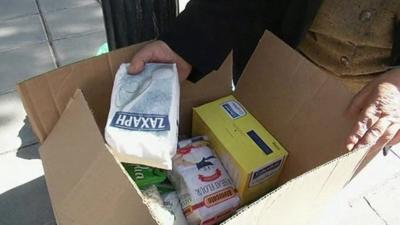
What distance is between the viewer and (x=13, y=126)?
5.67ft

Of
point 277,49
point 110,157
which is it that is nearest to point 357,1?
point 277,49

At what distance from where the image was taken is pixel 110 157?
0.66 m

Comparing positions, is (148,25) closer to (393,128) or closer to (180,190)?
(180,190)

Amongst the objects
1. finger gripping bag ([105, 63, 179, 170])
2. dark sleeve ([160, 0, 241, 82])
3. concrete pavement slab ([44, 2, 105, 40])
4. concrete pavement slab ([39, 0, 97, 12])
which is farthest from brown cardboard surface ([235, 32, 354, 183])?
concrete pavement slab ([39, 0, 97, 12])

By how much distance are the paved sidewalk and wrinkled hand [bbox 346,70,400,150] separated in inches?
44.4

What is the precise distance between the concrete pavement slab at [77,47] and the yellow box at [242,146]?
1.36m

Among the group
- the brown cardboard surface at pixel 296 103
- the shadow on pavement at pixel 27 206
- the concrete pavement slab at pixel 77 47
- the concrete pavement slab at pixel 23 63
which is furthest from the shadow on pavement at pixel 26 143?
the brown cardboard surface at pixel 296 103

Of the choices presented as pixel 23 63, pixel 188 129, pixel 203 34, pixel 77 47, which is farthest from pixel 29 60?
pixel 203 34

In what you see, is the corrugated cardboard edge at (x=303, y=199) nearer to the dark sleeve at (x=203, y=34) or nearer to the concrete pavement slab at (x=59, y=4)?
the dark sleeve at (x=203, y=34)

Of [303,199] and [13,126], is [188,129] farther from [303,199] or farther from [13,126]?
[13,126]

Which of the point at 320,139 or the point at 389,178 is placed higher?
the point at 320,139

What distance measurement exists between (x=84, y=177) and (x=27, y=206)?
33.6 inches

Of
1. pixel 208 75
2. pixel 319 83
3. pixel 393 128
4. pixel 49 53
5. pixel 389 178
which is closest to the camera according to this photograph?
pixel 393 128

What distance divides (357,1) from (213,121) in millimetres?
451
